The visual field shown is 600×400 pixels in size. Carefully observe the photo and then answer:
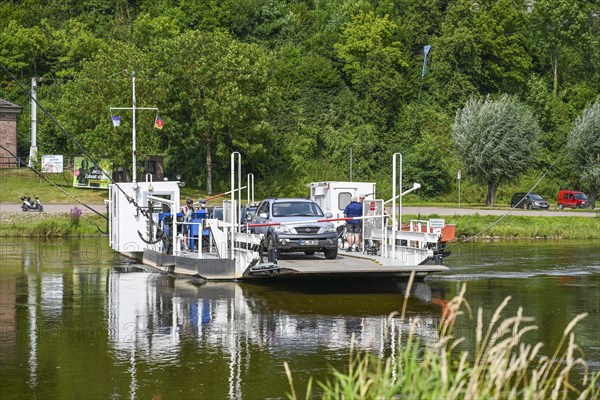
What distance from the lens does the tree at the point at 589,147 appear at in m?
71.0

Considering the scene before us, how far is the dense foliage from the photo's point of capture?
6694cm

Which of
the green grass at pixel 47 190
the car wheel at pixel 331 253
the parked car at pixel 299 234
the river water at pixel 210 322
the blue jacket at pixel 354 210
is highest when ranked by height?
the green grass at pixel 47 190

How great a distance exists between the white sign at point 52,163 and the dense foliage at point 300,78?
2.81m

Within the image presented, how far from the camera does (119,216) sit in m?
36.0

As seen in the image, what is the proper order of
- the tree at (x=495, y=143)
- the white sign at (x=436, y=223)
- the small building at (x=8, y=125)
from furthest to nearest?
the small building at (x=8, y=125)
the tree at (x=495, y=143)
the white sign at (x=436, y=223)

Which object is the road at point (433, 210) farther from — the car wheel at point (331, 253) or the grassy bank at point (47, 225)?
the car wheel at point (331, 253)

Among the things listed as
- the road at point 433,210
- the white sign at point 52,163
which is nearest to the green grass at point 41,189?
the white sign at point 52,163

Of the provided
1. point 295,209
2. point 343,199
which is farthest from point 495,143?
point 295,209

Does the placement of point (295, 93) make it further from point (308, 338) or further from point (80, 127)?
point (308, 338)

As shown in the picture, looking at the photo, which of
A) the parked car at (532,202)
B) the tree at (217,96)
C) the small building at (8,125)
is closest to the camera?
the tree at (217,96)

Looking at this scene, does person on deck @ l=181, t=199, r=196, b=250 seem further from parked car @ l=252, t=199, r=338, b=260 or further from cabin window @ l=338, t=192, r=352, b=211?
cabin window @ l=338, t=192, r=352, b=211

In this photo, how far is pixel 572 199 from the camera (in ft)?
243

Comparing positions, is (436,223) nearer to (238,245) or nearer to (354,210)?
(354,210)

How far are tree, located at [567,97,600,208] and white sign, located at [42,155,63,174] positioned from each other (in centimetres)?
3344
